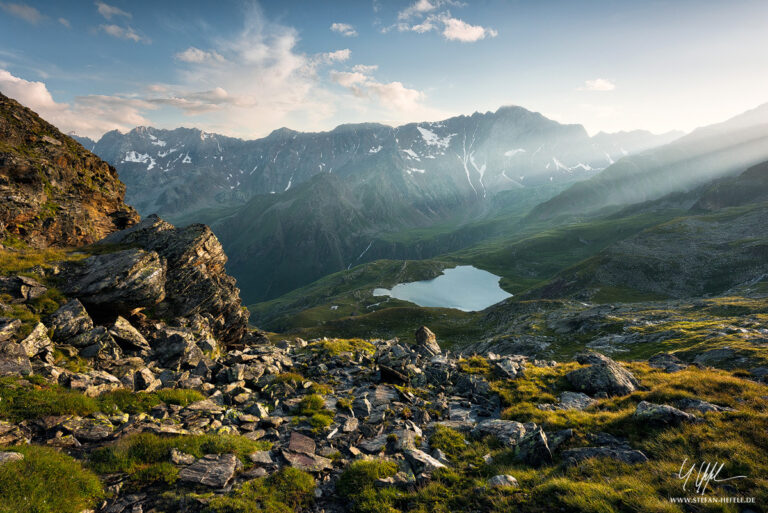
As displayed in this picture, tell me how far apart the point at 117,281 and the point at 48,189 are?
68.7ft

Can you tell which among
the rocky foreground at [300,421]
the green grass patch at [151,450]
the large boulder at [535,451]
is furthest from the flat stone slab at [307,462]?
the large boulder at [535,451]

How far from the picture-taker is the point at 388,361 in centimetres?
2780

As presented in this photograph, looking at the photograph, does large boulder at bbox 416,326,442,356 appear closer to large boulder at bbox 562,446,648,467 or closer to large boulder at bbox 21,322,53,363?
large boulder at bbox 562,446,648,467

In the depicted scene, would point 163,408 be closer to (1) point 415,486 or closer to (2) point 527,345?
(1) point 415,486

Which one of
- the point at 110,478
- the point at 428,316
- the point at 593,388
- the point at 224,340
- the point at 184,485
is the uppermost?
the point at 110,478

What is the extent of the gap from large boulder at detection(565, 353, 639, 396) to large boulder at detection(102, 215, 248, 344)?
35172mm

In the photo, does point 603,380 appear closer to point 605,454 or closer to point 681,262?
point 605,454

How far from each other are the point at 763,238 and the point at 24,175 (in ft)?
589

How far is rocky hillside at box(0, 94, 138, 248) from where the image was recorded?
29.5m

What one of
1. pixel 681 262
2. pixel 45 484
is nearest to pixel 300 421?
pixel 45 484

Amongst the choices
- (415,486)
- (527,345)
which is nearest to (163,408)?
(415,486)
